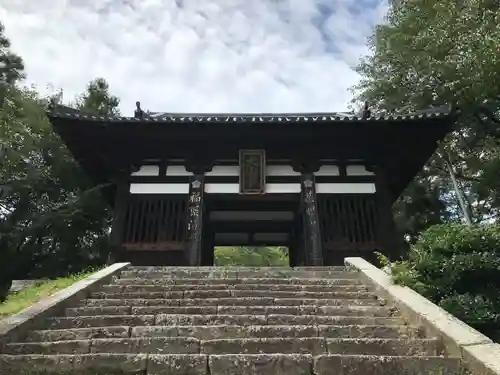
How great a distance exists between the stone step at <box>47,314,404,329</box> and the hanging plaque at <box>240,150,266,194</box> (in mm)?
6092

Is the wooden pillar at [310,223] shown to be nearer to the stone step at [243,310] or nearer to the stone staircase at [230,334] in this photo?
the stone staircase at [230,334]

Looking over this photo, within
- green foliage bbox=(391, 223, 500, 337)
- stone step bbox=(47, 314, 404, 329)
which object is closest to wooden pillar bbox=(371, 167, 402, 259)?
green foliage bbox=(391, 223, 500, 337)

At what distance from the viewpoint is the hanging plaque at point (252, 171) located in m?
11.5

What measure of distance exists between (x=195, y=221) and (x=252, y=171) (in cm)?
185

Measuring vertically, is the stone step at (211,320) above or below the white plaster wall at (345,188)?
below

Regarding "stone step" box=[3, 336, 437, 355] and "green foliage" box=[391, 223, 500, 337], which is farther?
"green foliage" box=[391, 223, 500, 337]

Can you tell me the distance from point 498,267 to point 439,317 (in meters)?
2.03

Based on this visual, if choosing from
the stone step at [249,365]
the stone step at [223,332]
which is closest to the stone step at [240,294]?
the stone step at [223,332]

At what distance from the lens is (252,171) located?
38.0 feet

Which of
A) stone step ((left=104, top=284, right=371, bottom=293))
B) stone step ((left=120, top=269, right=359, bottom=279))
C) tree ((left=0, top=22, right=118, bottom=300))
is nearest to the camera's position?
stone step ((left=104, top=284, right=371, bottom=293))

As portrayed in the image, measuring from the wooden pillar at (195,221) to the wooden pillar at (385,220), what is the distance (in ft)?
12.9

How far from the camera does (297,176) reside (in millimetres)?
11742

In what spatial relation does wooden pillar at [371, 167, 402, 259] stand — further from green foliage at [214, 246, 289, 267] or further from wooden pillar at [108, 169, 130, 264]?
green foliage at [214, 246, 289, 267]

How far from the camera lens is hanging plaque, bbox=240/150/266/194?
37.7 ft
